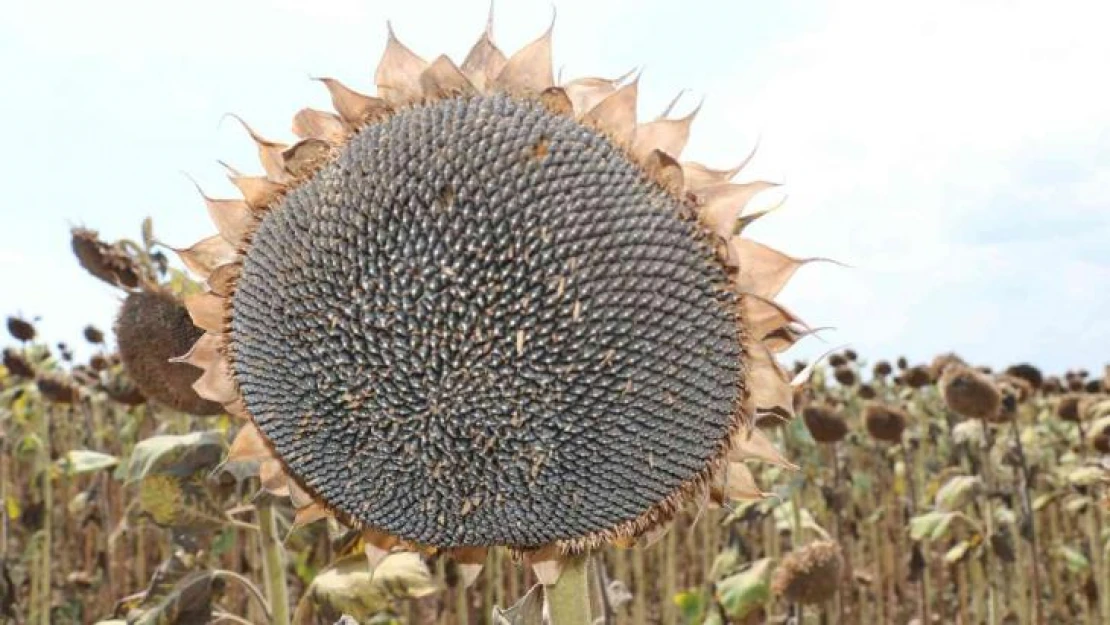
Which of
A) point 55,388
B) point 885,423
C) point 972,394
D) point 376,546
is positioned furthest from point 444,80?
point 55,388

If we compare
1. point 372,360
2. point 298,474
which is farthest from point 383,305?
point 298,474

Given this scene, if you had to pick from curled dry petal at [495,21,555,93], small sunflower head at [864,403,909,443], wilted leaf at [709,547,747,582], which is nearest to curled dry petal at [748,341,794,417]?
curled dry petal at [495,21,555,93]

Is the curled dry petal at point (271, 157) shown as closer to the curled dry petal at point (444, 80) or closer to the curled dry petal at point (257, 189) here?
the curled dry petal at point (257, 189)

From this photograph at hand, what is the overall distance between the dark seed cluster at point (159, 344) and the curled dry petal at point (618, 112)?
6.61 feet

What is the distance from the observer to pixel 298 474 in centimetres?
186

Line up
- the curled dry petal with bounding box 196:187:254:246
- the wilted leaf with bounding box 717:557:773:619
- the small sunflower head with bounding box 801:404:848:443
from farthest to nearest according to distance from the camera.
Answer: the small sunflower head with bounding box 801:404:848:443, the wilted leaf with bounding box 717:557:773:619, the curled dry petal with bounding box 196:187:254:246

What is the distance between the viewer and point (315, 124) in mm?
1924

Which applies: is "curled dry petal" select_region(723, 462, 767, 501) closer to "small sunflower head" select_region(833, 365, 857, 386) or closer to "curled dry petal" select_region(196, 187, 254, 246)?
"curled dry petal" select_region(196, 187, 254, 246)

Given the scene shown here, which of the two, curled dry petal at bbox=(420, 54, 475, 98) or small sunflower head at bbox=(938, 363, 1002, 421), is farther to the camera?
small sunflower head at bbox=(938, 363, 1002, 421)

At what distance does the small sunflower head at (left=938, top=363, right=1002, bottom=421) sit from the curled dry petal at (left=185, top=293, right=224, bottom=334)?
528 cm

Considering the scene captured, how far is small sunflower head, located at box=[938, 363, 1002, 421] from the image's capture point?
6.47 metres

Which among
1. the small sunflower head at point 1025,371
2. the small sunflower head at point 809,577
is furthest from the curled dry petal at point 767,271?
the small sunflower head at point 1025,371

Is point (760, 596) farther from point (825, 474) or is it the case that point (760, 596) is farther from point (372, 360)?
point (825, 474)

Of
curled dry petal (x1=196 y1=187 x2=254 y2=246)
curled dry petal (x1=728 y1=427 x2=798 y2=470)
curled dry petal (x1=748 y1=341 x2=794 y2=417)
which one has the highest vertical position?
curled dry petal (x1=196 y1=187 x2=254 y2=246)
